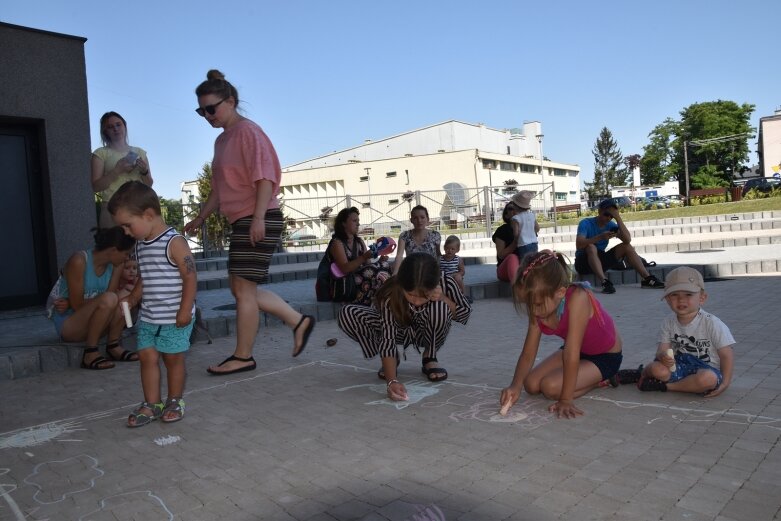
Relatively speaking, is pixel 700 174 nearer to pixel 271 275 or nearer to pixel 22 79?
pixel 271 275

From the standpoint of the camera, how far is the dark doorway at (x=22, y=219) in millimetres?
7246

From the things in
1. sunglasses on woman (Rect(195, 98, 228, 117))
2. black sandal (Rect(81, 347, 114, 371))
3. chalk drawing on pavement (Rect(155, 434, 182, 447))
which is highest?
sunglasses on woman (Rect(195, 98, 228, 117))

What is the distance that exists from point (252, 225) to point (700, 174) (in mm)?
64076

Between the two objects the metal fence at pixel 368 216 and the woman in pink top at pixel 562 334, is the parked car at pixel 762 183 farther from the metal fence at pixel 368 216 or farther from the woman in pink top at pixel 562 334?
the woman in pink top at pixel 562 334

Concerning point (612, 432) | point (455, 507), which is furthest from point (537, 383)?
point (455, 507)

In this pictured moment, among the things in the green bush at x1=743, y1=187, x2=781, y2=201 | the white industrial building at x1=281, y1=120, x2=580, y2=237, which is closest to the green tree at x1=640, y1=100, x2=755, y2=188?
the white industrial building at x1=281, y1=120, x2=580, y2=237

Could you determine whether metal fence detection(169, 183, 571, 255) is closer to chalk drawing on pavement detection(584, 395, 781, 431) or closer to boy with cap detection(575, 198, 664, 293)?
boy with cap detection(575, 198, 664, 293)

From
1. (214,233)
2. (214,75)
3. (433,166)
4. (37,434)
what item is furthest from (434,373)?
(433,166)

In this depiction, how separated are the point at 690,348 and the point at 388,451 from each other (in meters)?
1.76

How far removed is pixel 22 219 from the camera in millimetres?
7363

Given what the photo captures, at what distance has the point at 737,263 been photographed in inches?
352

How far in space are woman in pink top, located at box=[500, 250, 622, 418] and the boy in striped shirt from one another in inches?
Result: 68.0

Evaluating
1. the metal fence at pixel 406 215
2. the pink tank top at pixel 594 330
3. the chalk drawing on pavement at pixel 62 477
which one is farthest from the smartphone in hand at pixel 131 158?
the metal fence at pixel 406 215

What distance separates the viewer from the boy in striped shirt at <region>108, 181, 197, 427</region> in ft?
11.2
